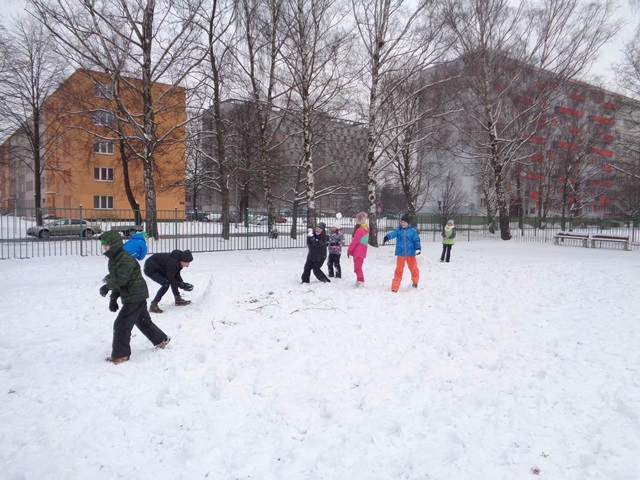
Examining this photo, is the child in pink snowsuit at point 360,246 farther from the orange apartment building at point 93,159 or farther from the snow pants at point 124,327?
the orange apartment building at point 93,159

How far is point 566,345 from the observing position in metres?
5.41

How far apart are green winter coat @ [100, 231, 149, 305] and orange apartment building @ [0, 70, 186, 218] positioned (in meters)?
15.3

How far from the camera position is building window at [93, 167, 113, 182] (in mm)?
39997

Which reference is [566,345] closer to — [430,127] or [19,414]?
[19,414]

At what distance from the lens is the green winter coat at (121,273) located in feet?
15.6

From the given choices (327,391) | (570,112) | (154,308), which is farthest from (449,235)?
(570,112)

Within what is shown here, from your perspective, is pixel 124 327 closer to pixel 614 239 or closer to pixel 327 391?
pixel 327 391

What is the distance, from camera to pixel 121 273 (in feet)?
15.6

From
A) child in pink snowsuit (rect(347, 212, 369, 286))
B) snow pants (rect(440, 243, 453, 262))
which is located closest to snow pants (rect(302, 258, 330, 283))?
child in pink snowsuit (rect(347, 212, 369, 286))

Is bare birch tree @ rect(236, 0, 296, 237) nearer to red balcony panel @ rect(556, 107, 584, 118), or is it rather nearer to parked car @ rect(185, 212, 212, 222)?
parked car @ rect(185, 212, 212, 222)

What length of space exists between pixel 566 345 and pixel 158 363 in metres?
5.46

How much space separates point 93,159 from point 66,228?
52.0 ft

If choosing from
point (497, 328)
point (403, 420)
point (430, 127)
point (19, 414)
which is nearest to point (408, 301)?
point (497, 328)

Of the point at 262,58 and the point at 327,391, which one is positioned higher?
the point at 262,58
